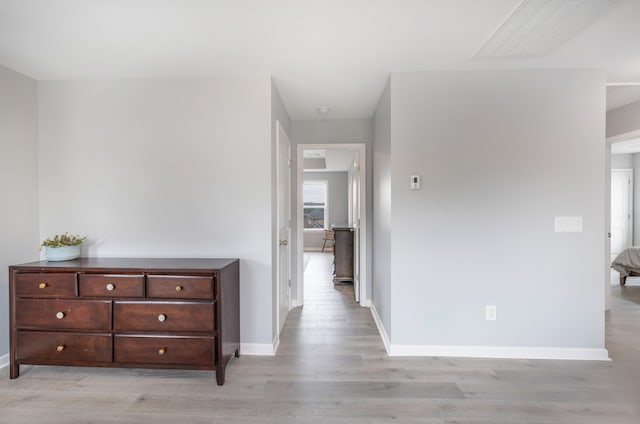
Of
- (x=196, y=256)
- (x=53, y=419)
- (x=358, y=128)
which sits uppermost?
(x=358, y=128)

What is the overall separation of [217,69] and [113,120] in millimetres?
1026

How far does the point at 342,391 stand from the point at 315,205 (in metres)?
7.88

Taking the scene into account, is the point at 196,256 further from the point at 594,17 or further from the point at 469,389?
the point at 594,17

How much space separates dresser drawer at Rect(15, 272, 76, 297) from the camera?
2213 millimetres

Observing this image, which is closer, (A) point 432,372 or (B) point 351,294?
(A) point 432,372

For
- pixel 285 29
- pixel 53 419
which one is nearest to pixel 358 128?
pixel 285 29

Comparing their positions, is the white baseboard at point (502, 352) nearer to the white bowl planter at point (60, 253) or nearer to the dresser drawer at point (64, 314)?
the dresser drawer at point (64, 314)

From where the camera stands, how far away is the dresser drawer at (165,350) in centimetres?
217

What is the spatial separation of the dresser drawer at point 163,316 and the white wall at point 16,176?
1.09m

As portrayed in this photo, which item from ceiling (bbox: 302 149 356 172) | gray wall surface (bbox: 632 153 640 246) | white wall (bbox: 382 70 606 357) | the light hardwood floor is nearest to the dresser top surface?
the light hardwood floor

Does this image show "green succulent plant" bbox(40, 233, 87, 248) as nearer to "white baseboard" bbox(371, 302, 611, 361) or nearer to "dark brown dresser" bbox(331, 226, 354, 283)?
"white baseboard" bbox(371, 302, 611, 361)

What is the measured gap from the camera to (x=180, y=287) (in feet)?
7.13

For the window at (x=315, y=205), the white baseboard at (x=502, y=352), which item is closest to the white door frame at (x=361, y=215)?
the white baseboard at (x=502, y=352)

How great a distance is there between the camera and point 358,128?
3.95m
